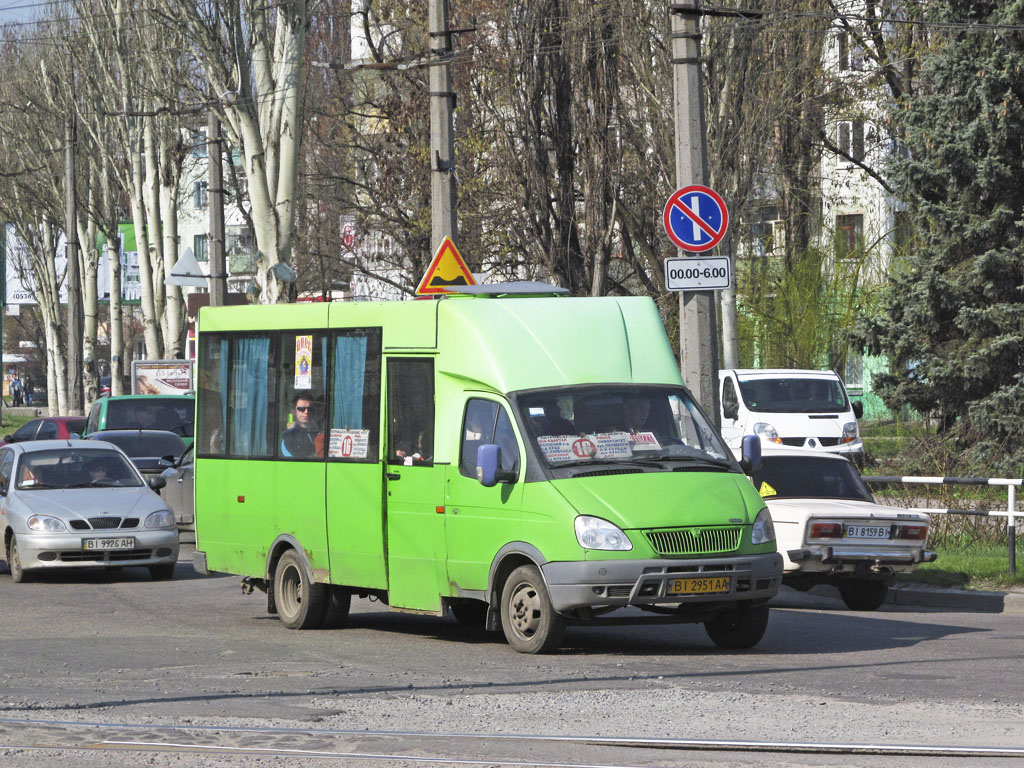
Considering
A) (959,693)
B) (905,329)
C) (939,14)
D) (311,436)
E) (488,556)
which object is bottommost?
(959,693)

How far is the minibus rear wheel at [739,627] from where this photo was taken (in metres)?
11.5

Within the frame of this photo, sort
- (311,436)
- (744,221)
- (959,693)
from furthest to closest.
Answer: (744,221)
(311,436)
(959,693)

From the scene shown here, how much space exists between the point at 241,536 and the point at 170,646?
2.28 m

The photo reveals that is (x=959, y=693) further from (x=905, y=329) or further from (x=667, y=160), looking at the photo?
(x=667, y=160)

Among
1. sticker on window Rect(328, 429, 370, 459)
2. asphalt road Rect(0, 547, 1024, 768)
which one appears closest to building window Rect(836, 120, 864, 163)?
asphalt road Rect(0, 547, 1024, 768)

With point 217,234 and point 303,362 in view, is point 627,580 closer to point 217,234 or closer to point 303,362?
point 303,362

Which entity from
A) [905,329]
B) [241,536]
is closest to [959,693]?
[241,536]

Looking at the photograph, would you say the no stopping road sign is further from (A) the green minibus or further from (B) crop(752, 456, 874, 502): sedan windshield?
(A) the green minibus

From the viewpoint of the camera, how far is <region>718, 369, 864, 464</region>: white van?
27219mm

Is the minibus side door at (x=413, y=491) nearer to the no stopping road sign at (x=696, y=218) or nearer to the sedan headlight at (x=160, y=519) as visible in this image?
the no stopping road sign at (x=696, y=218)

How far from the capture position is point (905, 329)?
26344mm

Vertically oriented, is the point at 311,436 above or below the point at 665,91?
below

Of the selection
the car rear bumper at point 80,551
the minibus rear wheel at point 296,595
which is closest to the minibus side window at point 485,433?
the minibus rear wheel at point 296,595

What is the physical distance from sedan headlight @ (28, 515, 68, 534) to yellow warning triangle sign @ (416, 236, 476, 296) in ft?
14.6
